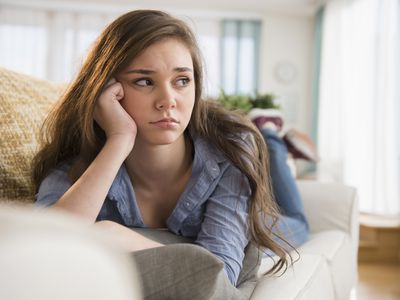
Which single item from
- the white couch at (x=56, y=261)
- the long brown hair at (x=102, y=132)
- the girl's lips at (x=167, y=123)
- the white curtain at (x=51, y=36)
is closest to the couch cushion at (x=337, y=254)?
the long brown hair at (x=102, y=132)

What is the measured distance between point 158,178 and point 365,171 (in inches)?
144

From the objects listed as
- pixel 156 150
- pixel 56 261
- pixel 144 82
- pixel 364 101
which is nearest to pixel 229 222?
pixel 156 150

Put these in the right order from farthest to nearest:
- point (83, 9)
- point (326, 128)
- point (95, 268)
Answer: point (83, 9)
point (326, 128)
point (95, 268)

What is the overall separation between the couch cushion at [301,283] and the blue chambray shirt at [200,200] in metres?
0.09

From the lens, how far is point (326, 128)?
5824 mm

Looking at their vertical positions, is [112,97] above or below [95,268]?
above

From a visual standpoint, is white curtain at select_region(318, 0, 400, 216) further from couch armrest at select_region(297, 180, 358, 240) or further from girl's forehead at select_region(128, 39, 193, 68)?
girl's forehead at select_region(128, 39, 193, 68)

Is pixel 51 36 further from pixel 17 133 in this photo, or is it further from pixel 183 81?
pixel 183 81

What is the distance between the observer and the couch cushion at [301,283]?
0.96 m

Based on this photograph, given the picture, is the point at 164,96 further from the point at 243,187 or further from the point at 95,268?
the point at 95,268

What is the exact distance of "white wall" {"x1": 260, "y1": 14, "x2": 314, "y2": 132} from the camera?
7070mm

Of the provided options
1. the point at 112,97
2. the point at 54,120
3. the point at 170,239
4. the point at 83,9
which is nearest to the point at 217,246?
the point at 170,239

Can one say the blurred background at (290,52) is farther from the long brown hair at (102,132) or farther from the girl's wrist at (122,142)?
the girl's wrist at (122,142)

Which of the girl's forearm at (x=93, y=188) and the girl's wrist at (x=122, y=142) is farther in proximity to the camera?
the girl's wrist at (x=122, y=142)
